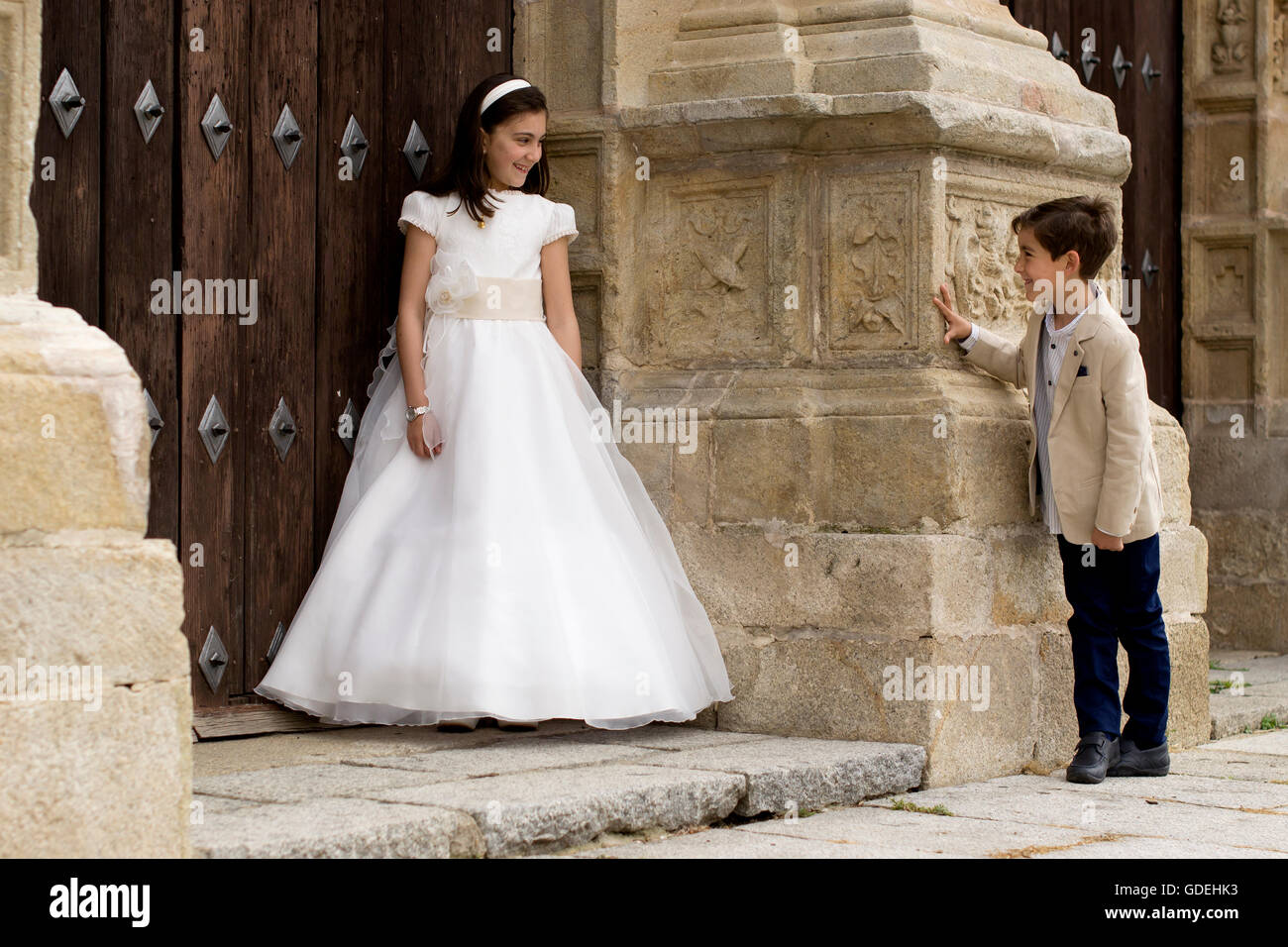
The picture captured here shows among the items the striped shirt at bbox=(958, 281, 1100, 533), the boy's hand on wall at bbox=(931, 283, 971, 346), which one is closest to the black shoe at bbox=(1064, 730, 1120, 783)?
the striped shirt at bbox=(958, 281, 1100, 533)

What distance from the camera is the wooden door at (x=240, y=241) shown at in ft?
14.5

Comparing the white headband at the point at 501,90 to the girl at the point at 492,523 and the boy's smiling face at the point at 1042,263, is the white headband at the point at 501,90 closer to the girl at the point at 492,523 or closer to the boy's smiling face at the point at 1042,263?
the girl at the point at 492,523

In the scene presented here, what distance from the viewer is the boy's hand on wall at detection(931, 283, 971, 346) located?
4.89 m

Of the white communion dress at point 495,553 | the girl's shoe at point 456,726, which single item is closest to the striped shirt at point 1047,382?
the white communion dress at point 495,553

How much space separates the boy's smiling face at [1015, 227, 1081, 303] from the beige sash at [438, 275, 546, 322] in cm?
134

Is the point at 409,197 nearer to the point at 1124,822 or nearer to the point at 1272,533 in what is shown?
the point at 1124,822

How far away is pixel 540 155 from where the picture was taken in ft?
17.1

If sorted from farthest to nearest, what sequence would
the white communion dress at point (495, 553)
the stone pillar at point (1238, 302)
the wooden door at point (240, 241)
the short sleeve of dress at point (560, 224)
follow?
the stone pillar at point (1238, 302)
the short sleeve of dress at point (560, 224)
the white communion dress at point (495, 553)
the wooden door at point (240, 241)

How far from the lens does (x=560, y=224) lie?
5.11 meters

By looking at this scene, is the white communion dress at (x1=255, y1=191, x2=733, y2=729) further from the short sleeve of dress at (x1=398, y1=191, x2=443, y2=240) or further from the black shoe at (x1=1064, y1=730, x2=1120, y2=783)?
the black shoe at (x1=1064, y1=730, x2=1120, y2=783)

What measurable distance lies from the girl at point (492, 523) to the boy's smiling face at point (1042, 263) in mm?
1224

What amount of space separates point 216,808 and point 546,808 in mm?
664

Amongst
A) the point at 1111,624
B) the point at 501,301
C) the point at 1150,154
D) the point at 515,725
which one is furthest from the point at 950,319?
the point at 1150,154

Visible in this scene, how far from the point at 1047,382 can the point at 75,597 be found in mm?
2863
